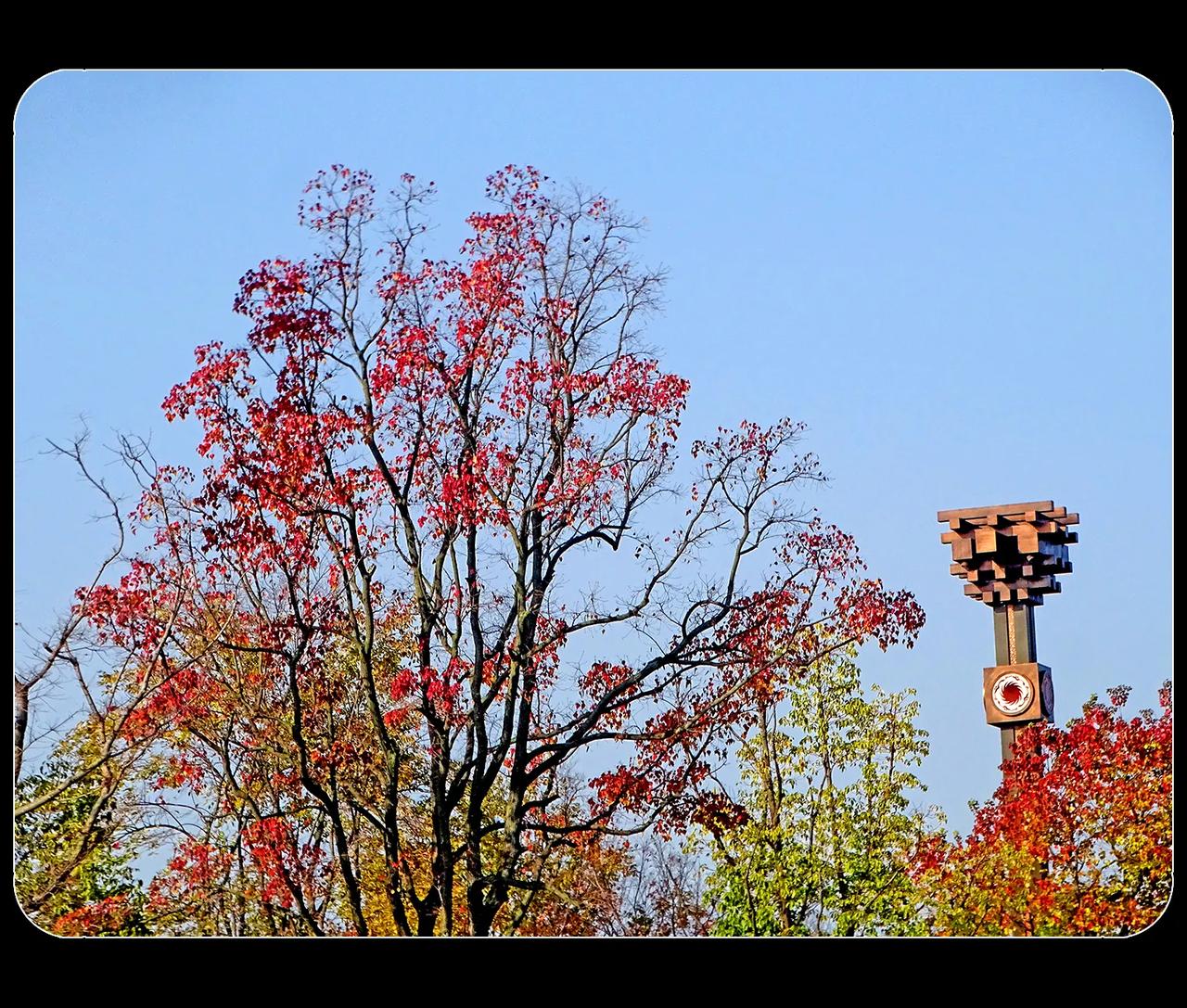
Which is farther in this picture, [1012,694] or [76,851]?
[1012,694]

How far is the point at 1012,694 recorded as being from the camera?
5.51 m

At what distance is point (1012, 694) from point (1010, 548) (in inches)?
22.2

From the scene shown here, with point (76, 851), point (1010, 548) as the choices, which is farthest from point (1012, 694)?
point (76, 851)

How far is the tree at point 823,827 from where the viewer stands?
5.49 meters

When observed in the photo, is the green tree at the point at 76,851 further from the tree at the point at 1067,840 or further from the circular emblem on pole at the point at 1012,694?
the circular emblem on pole at the point at 1012,694

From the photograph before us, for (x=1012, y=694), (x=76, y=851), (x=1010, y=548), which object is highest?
(x=1010, y=548)

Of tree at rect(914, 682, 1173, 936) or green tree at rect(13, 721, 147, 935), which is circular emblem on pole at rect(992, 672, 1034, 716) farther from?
green tree at rect(13, 721, 147, 935)

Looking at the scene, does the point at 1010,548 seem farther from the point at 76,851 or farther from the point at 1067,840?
the point at 76,851

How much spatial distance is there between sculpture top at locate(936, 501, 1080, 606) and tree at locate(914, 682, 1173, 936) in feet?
1.71

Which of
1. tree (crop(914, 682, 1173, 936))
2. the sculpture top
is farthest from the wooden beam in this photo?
tree (crop(914, 682, 1173, 936))

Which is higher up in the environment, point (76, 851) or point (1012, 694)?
point (1012, 694)

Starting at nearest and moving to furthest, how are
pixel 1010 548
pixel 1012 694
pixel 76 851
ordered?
1. pixel 76 851
2. pixel 1010 548
3. pixel 1012 694
